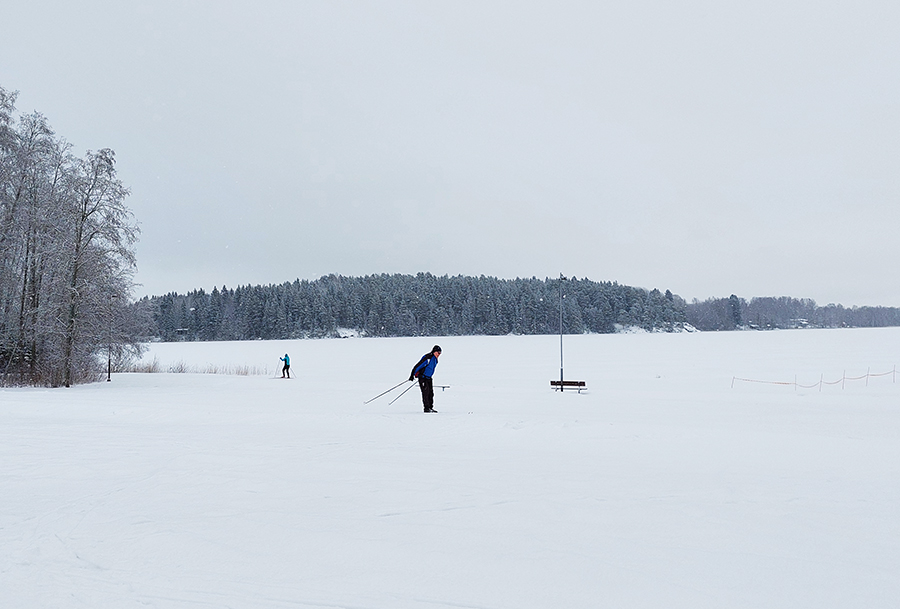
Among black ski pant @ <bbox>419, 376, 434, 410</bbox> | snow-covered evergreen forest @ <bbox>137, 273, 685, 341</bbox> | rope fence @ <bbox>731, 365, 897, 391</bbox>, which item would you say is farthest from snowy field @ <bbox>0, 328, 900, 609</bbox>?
snow-covered evergreen forest @ <bbox>137, 273, 685, 341</bbox>

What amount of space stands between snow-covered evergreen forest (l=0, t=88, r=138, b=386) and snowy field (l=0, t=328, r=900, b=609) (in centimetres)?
1299

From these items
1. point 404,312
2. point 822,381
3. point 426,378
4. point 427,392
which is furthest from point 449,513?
point 404,312

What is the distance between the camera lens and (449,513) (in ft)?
17.9

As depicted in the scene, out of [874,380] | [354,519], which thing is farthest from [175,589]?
[874,380]

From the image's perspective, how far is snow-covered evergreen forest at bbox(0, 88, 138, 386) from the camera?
23.0 m

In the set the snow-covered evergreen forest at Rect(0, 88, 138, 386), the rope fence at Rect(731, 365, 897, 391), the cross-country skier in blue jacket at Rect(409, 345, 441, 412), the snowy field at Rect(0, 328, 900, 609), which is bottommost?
the rope fence at Rect(731, 365, 897, 391)

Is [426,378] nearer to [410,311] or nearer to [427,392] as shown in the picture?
[427,392]

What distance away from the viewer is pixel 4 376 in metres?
22.6

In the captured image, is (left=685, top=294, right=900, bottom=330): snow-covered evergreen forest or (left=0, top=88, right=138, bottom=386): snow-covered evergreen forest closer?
(left=0, top=88, right=138, bottom=386): snow-covered evergreen forest

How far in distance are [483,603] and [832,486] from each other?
17.1 feet

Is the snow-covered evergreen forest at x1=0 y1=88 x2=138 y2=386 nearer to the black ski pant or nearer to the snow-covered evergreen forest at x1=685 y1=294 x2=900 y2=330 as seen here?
the black ski pant

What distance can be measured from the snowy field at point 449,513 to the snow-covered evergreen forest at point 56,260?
13.0 m

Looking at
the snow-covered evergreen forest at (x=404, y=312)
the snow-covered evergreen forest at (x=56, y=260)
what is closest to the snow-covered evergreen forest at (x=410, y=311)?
the snow-covered evergreen forest at (x=404, y=312)

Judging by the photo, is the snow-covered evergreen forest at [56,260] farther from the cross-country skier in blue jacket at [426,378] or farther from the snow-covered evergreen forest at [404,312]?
the snow-covered evergreen forest at [404,312]
